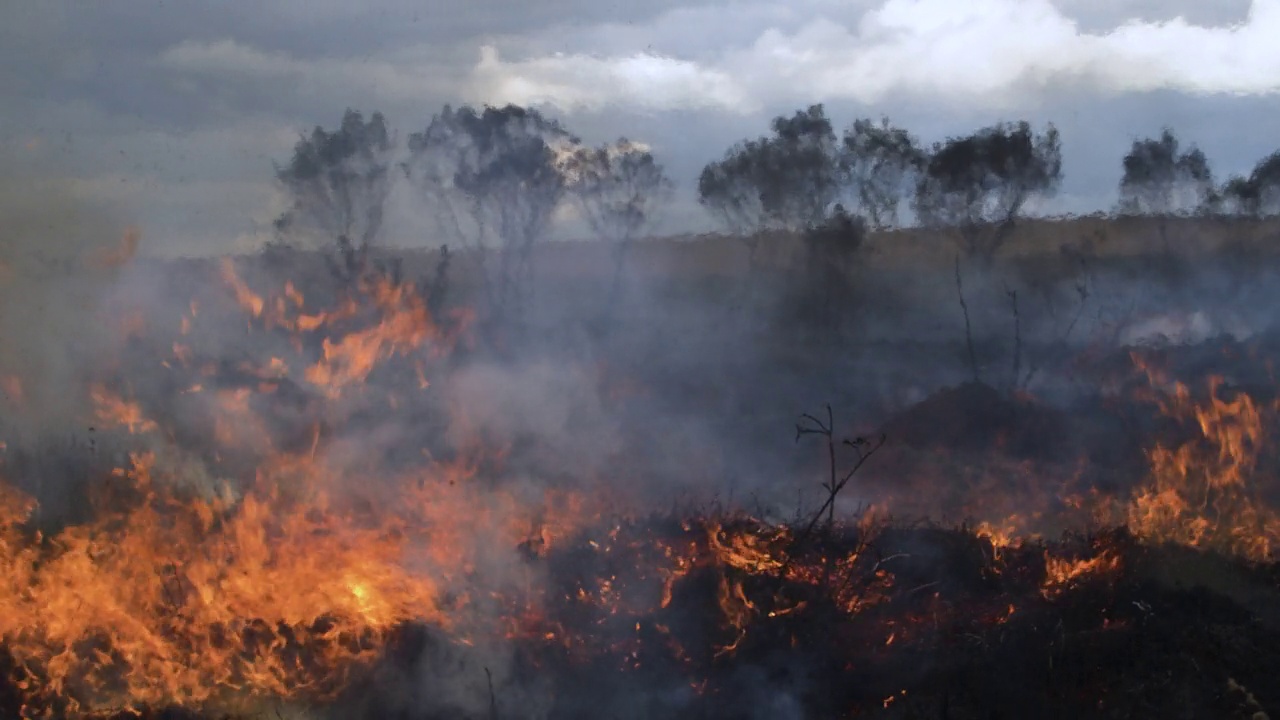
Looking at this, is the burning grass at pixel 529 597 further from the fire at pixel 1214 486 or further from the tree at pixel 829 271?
the tree at pixel 829 271

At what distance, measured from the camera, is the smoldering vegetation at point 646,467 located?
35.1ft

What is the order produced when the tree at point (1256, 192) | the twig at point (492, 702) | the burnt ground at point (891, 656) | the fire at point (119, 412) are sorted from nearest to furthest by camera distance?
the burnt ground at point (891, 656) < the twig at point (492, 702) < the fire at point (119, 412) < the tree at point (1256, 192)

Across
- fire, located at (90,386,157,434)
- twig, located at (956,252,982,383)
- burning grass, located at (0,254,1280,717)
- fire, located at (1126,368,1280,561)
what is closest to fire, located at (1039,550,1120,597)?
burning grass, located at (0,254,1280,717)

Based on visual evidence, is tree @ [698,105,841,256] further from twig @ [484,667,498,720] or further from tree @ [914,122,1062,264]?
twig @ [484,667,498,720]

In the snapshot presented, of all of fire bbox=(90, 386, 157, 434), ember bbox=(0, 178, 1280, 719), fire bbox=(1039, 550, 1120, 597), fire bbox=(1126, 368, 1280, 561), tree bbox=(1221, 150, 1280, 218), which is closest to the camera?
ember bbox=(0, 178, 1280, 719)

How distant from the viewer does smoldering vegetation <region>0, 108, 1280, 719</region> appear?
10.7 m

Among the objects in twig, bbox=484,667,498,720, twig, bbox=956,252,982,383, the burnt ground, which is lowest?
twig, bbox=484,667,498,720

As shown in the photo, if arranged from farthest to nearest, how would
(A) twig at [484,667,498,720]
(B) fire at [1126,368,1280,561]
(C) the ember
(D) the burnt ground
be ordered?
(B) fire at [1126,368,1280,561], (C) the ember, (A) twig at [484,667,498,720], (D) the burnt ground

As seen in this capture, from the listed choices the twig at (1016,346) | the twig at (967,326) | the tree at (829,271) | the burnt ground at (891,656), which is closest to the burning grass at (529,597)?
the burnt ground at (891,656)

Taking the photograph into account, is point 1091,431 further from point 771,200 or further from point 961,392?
point 771,200

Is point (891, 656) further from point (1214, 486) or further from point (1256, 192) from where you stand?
point (1256, 192)

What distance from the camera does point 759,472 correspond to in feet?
72.5

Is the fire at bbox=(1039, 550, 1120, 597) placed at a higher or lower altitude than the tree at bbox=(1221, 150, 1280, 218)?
lower

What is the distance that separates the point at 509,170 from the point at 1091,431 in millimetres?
16530
